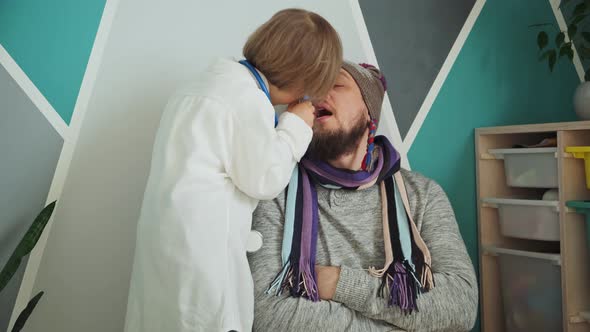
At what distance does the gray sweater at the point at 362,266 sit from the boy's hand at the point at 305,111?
295 millimetres

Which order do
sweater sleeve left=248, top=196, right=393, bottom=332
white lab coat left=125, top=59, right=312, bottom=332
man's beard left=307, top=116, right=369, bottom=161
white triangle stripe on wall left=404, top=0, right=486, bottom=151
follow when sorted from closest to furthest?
1. white lab coat left=125, top=59, right=312, bottom=332
2. sweater sleeve left=248, top=196, right=393, bottom=332
3. man's beard left=307, top=116, right=369, bottom=161
4. white triangle stripe on wall left=404, top=0, right=486, bottom=151

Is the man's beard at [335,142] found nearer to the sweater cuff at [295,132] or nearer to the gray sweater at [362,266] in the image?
the gray sweater at [362,266]

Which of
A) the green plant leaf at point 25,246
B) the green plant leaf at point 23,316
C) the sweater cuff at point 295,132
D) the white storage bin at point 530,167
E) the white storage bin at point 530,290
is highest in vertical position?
the sweater cuff at point 295,132

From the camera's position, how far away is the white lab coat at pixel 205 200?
134 cm

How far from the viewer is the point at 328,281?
5.39 feet

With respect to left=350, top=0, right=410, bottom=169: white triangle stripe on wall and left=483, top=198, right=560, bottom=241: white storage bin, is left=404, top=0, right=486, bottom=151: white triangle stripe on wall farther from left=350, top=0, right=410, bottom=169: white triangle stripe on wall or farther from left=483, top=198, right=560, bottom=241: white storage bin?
left=483, top=198, right=560, bottom=241: white storage bin

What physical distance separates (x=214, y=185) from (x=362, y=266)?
0.62m

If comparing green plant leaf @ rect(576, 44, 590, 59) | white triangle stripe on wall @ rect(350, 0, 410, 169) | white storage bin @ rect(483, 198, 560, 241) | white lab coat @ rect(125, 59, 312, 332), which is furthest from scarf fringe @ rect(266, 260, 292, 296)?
green plant leaf @ rect(576, 44, 590, 59)

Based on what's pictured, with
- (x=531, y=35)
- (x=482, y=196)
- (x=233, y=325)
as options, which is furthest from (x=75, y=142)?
(x=531, y=35)

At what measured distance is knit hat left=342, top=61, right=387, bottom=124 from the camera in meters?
1.89

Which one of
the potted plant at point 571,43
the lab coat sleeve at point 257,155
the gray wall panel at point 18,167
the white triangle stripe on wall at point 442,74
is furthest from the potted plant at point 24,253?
the potted plant at point 571,43

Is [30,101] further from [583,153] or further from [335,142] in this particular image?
[583,153]

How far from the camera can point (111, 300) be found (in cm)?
176

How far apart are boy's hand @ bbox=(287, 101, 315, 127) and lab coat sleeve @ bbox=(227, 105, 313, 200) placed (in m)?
0.19
